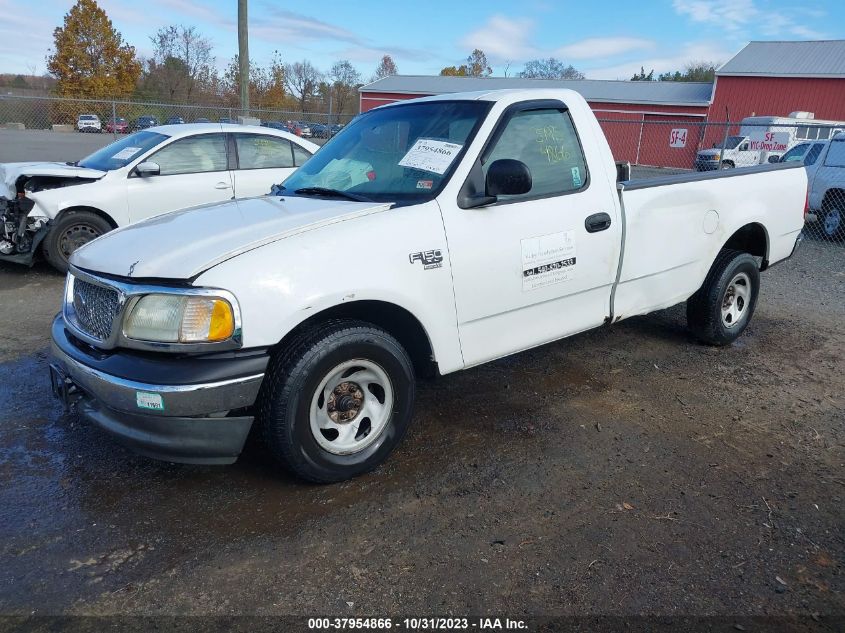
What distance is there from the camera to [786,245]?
5637mm

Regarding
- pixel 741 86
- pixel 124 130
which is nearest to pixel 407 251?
pixel 124 130

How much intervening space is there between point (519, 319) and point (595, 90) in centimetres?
4135

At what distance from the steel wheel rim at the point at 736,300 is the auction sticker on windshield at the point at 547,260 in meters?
2.09

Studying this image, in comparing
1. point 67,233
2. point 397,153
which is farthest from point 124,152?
point 397,153

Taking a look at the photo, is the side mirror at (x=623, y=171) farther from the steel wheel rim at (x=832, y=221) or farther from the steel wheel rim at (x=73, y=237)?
the steel wheel rim at (x=832, y=221)

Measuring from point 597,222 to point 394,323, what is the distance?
1.50 meters

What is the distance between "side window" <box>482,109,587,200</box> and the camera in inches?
150

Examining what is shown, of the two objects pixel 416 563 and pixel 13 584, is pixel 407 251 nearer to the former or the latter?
pixel 416 563

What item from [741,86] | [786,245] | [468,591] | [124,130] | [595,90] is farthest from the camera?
[595,90]

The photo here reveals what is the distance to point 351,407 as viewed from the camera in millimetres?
3213

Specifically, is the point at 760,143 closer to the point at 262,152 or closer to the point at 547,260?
the point at 262,152

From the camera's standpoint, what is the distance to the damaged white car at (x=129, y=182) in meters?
7.23

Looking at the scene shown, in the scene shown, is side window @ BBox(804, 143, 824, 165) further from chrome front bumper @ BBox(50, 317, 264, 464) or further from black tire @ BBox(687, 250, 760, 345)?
chrome front bumper @ BBox(50, 317, 264, 464)

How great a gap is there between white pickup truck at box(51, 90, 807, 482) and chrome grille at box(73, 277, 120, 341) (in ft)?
0.04
